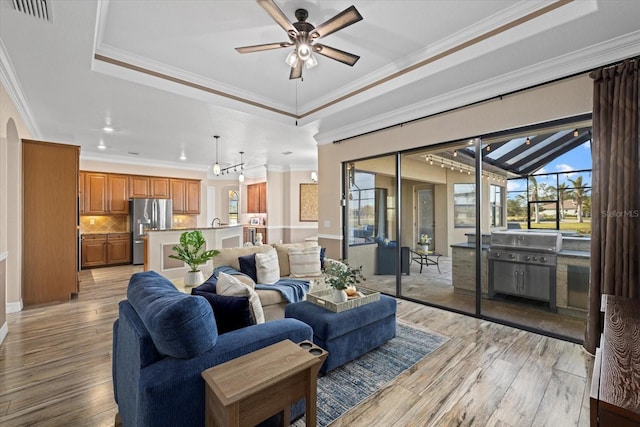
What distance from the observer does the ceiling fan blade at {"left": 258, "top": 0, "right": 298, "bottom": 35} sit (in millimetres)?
1904

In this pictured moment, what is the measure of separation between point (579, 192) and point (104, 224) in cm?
958

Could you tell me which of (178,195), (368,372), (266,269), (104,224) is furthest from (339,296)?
(104,224)

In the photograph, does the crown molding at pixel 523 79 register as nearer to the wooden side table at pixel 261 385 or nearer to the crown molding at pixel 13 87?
the wooden side table at pixel 261 385

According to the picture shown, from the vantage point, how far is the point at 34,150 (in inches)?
163

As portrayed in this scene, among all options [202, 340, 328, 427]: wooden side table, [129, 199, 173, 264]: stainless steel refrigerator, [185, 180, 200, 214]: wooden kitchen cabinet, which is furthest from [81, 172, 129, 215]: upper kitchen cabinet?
[202, 340, 328, 427]: wooden side table

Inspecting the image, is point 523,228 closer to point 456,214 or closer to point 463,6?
point 456,214

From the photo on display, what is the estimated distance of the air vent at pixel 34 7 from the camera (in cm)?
203

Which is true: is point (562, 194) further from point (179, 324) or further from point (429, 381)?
point (179, 324)

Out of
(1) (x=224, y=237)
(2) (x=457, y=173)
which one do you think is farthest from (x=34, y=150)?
(2) (x=457, y=173)

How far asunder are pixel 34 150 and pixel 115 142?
2.05 metres

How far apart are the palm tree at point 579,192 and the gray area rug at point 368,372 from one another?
197 centimetres

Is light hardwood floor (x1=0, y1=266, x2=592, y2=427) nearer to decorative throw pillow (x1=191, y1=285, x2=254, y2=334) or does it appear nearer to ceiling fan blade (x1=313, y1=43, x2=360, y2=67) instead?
decorative throw pillow (x1=191, y1=285, x2=254, y2=334)

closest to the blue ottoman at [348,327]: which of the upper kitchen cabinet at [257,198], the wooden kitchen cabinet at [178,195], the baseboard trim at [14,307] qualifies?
the baseboard trim at [14,307]

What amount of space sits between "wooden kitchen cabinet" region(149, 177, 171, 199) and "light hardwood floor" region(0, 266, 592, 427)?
491 cm
